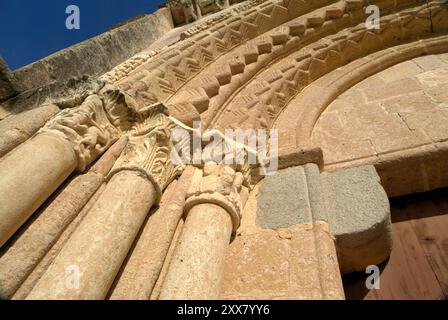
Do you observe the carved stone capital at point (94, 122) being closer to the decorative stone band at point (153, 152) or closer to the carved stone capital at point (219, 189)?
the decorative stone band at point (153, 152)

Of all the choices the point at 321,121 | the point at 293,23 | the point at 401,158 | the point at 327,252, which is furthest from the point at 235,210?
the point at 293,23

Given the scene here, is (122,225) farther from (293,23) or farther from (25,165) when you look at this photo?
(293,23)

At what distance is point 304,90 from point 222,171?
183 centimetres

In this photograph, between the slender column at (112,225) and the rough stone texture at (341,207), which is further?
the rough stone texture at (341,207)

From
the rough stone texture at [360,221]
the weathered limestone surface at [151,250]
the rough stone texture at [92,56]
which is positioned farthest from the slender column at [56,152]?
the rough stone texture at [360,221]

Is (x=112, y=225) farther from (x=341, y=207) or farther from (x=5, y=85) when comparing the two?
(x=5, y=85)

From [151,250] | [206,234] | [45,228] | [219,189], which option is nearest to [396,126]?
[219,189]

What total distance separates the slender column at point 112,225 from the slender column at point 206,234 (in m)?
0.22

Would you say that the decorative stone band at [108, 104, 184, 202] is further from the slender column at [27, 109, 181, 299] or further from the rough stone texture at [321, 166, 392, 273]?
the rough stone texture at [321, 166, 392, 273]

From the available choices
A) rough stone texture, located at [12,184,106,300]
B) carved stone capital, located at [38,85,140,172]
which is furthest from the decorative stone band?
rough stone texture, located at [12,184,106,300]

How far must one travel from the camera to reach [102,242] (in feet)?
4.94

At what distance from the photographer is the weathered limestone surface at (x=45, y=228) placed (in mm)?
1427

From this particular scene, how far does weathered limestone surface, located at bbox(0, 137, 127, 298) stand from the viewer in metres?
1.43

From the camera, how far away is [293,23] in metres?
4.02
